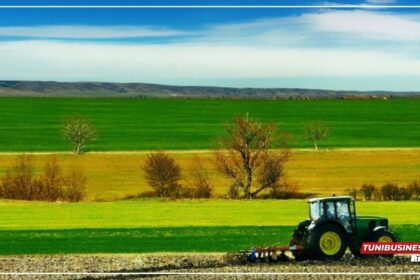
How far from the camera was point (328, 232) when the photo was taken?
1711 cm

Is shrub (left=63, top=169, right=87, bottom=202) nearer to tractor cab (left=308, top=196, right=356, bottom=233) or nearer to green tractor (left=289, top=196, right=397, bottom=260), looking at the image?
green tractor (left=289, top=196, right=397, bottom=260)

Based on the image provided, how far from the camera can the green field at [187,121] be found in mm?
90269

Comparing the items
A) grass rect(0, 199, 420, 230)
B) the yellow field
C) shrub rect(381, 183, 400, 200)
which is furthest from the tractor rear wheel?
the yellow field

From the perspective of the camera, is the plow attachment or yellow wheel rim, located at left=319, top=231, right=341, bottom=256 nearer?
yellow wheel rim, located at left=319, top=231, right=341, bottom=256

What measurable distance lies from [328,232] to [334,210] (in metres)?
0.53

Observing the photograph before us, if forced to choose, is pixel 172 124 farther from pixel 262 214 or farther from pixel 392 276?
pixel 392 276

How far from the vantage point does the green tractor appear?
56.0 feet

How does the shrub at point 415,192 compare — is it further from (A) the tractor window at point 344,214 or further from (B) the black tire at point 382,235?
(A) the tractor window at point 344,214

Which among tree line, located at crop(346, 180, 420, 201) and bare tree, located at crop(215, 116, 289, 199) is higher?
bare tree, located at crop(215, 116, 289, 199)

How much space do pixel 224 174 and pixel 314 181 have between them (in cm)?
1196

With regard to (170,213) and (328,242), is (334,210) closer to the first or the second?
(328,242)

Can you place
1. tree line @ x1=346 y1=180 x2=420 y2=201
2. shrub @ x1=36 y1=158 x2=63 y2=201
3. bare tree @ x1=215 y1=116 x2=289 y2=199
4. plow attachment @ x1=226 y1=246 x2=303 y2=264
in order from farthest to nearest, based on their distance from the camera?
bare tree @ x1=215 y1=116 x2=289 y2=199, shrub @ x1=36 y1=158 x2=63 y2=201, tree line @ x1=346 y1=180 x2=420 y2=201, plow attachment @ x1=226 y1=246 x2=303 y2=264

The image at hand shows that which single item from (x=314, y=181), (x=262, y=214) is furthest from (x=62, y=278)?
(x=314, y=181)

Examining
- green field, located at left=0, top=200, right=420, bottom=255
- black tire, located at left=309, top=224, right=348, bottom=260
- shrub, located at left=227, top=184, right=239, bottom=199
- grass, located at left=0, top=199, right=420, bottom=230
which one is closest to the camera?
black tire, located at left=309, top=224, right=348, bottom=260
